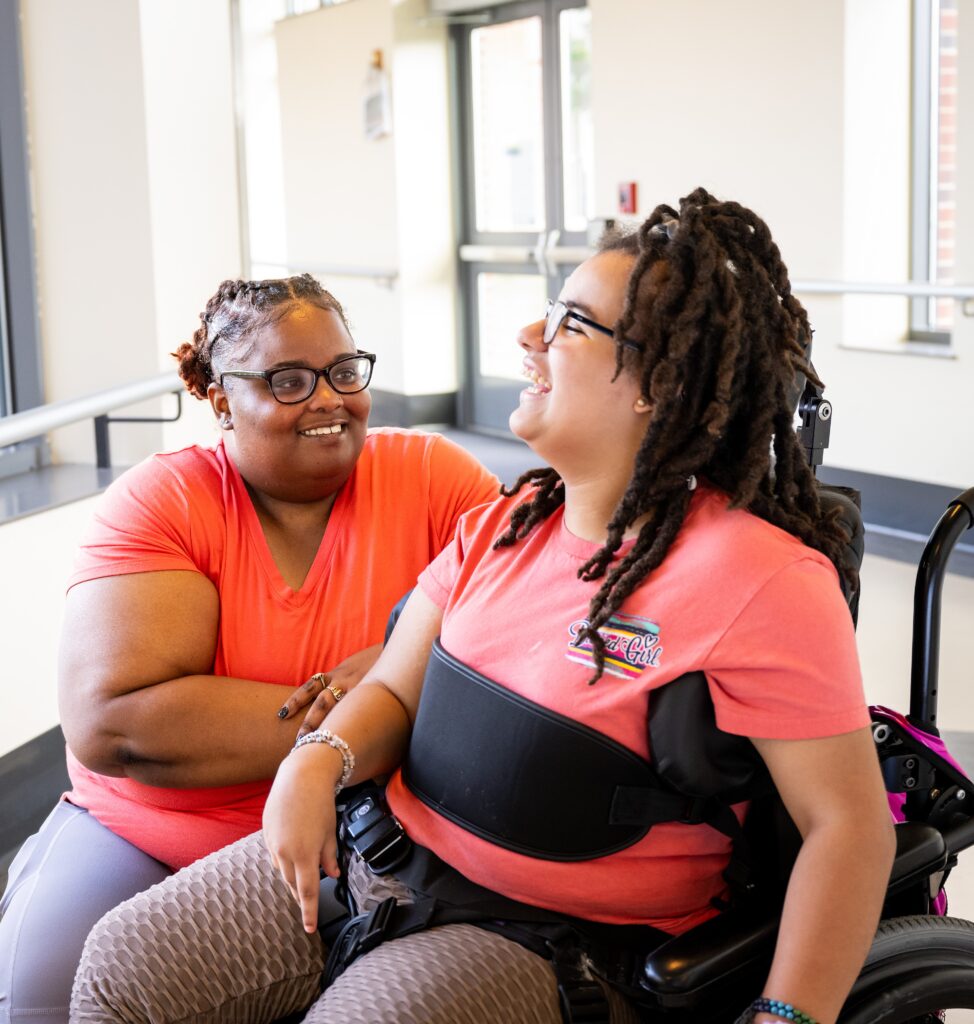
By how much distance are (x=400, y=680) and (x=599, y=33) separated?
551 cm

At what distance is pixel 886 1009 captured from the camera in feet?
4.14

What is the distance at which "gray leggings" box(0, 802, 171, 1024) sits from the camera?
1.56 metres

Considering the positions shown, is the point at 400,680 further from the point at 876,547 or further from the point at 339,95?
the point at 339,95

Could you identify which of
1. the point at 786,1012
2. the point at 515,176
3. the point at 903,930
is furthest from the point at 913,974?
the point at 515,176

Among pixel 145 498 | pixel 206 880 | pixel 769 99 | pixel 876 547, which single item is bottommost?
pixel 876 547

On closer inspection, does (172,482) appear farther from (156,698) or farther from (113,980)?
(113,980)

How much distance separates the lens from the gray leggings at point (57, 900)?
1.56 meters

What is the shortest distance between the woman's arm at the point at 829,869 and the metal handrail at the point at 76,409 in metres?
1.68

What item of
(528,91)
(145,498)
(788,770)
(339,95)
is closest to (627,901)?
(788,770)

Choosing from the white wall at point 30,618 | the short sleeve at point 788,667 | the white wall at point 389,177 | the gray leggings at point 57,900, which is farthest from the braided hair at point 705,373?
the white wall at point 389,177

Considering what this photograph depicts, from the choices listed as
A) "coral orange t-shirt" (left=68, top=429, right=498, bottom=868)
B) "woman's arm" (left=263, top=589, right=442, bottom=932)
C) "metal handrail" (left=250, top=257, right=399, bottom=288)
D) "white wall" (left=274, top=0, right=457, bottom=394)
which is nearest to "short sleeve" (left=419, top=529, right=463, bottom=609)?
"woman's arm" (left=263, top=589, right=442, bottom=932)

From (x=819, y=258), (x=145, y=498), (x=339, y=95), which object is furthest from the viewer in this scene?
(x=339, y=95)

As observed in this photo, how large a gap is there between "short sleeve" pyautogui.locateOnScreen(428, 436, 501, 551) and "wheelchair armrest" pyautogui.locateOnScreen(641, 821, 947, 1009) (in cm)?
75

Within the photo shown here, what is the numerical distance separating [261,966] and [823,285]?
427cm
